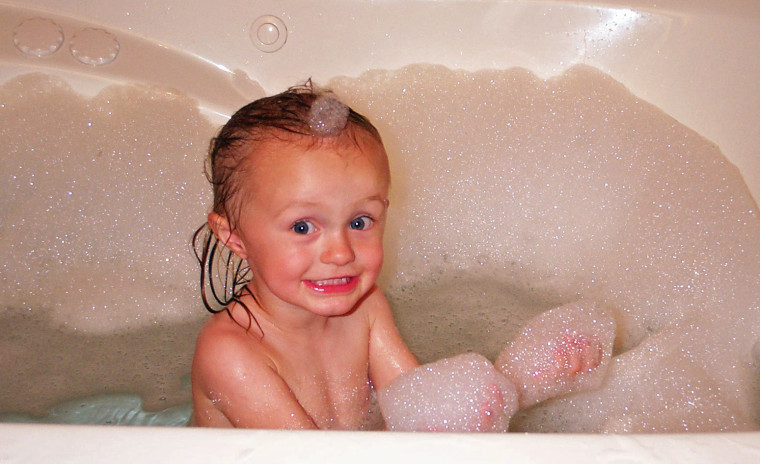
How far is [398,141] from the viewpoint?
51.5 inches

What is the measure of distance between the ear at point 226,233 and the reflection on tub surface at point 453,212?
370 millimetres

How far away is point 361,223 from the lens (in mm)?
816

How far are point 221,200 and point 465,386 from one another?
0.34 metres

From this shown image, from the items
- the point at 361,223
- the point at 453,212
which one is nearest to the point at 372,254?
the point at 361,223

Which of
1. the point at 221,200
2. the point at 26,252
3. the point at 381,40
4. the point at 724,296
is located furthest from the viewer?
the point at 381,40

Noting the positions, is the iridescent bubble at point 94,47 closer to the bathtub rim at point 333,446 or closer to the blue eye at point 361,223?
the blue eye at point 361,223

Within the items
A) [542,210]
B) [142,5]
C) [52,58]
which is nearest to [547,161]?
[542,210]

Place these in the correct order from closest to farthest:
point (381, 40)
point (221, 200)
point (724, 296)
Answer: point (221, 200), point (724, 296), point (381, 40)

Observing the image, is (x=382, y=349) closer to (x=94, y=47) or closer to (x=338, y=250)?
(x=338, y=250)

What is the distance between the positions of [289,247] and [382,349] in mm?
255

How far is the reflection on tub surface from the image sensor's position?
1203 millimetres

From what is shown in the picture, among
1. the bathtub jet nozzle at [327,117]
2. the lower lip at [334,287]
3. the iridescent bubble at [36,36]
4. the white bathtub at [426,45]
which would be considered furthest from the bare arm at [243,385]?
the iridescent bubble at [36,36]

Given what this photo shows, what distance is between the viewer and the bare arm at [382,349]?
99 centimetres

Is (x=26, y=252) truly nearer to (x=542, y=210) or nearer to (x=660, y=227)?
(x=542, y=210)
